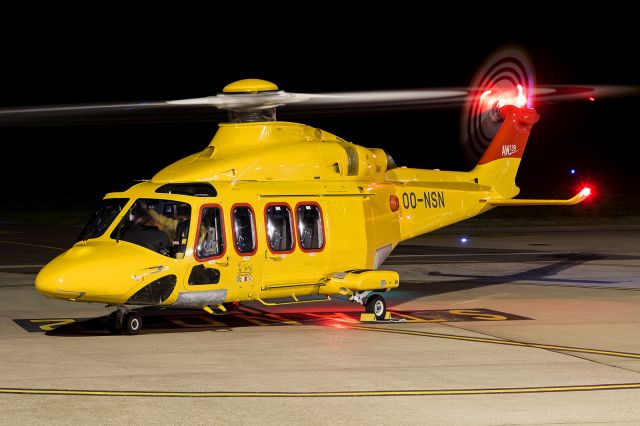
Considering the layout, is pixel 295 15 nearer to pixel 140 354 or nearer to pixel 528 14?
pixel 528 14

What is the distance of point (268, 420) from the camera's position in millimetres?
10156

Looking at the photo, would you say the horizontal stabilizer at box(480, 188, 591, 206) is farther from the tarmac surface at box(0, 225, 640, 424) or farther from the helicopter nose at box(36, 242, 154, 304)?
the helicopter nose at box(36, 242, 154, 304)

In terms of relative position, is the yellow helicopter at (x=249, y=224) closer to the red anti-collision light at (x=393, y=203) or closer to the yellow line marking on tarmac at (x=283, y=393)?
the red anti-collision light at (x=393, y=203)

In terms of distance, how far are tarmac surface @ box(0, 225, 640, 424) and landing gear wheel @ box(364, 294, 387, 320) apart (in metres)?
0.37

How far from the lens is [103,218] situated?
16.0 metres

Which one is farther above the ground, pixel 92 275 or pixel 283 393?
pixel 92 275

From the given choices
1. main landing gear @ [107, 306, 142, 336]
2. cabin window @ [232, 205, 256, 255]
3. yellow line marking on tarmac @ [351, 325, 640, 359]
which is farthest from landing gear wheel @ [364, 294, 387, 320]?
main landing gear @ [107, 306, 142, 336]

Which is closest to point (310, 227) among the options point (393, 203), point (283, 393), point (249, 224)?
point (249, 224)

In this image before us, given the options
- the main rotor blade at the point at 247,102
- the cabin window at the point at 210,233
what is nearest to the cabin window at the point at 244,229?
the cabin window at the point at 210,233

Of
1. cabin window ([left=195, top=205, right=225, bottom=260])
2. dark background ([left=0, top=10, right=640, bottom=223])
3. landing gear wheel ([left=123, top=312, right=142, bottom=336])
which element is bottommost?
landing gear wheel ([left=123, top=312, right=142, bottom=336])

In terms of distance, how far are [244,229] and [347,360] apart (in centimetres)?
370

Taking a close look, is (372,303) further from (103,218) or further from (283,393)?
(283,393)

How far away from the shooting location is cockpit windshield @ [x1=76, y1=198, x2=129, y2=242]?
1587cm

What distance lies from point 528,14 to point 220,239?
92037 millimetres
